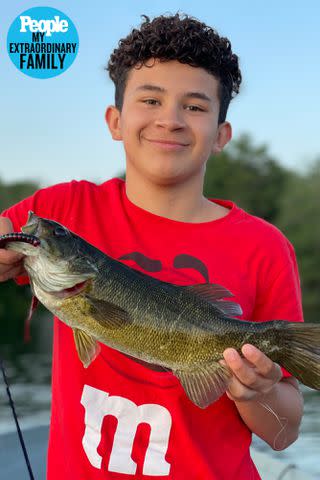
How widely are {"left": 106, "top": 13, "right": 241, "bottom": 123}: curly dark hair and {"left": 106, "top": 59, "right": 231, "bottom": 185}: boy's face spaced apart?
1.9 inches

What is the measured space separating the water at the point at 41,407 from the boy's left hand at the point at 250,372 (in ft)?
13.0

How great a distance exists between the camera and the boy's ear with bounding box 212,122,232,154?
316 cm

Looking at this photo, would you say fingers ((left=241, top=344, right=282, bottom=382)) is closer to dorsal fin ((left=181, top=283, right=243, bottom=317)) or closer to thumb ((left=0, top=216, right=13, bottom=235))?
dorsal fin ((left=181, top=283, right=243, bottom=317))

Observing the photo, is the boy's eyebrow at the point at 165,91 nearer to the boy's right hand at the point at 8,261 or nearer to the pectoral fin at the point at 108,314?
the boy's right hand at the point at 8,261

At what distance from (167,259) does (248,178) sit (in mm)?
52732

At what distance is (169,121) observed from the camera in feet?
9.05

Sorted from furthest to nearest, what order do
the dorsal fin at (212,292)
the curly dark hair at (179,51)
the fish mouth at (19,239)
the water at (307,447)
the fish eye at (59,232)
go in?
the water at (307,447), the curly dark hair at (179,51), the dorsal fin at (212,292), the fish eye at (59,232), the fish mouth at (19,239)

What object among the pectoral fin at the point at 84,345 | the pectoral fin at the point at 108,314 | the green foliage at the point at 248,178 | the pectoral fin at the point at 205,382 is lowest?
the green foliage at the point at 248,178

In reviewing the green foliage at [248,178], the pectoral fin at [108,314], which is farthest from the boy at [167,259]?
the green foliage at [248,178]

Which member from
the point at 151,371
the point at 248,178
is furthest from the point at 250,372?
the point at 248,178

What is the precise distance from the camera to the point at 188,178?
296cm

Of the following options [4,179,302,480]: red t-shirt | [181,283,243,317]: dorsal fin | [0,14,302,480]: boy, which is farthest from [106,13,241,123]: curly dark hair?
[181,283,243,317]: dorsal fin

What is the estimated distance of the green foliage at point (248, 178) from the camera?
53.1m

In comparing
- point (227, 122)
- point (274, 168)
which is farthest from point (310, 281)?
point (227, 122)
